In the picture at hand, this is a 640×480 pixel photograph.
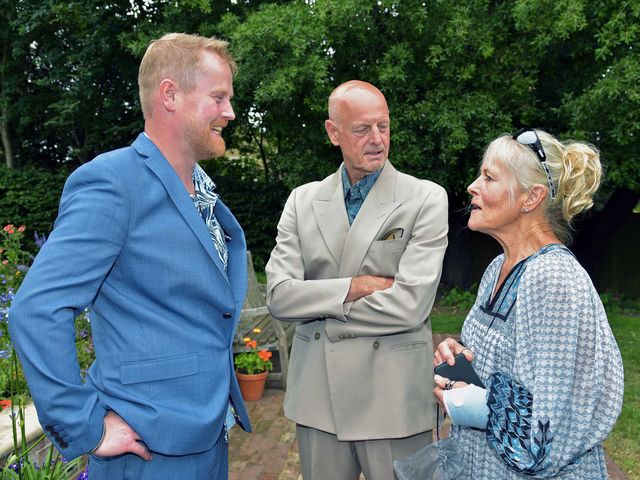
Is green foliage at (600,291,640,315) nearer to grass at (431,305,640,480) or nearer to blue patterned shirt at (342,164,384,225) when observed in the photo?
grass at (431,305,640,480)

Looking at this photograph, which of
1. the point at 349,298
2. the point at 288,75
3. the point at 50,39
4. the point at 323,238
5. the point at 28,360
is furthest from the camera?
the point at 50,39

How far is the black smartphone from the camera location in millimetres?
2246

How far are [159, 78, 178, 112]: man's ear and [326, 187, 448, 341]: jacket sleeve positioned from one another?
47.9 inches

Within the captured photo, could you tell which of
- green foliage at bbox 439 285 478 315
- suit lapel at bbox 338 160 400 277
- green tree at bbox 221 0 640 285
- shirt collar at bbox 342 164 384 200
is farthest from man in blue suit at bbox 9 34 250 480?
green foliage at bbox 439 285 478 315

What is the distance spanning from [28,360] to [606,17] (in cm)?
984

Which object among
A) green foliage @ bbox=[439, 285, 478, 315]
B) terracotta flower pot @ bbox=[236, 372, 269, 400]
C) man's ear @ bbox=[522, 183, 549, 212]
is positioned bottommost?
green foliage @ bbox=[439, 285, 478, 315]

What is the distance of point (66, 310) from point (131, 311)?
248 mm

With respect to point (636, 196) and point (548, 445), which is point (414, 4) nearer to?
point (636, 196)

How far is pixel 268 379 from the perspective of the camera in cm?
660

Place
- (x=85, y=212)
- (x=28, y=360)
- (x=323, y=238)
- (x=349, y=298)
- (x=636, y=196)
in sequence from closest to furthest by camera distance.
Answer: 1. (x=28, y=360)
2. (x=85, y=212)
3. (x=349, y=298)
4. (x=323, y=238)
5. (x=636, y=196)

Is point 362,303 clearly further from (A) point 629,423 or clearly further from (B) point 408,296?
(A) point 629,423

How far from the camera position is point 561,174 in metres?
2.24

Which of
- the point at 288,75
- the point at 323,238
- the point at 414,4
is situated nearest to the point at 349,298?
the point at 323,238

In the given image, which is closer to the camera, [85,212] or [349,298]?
[85,212]
